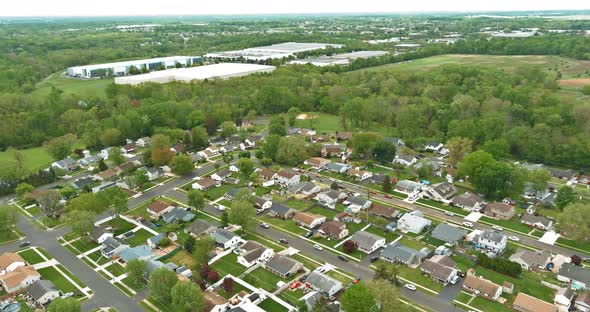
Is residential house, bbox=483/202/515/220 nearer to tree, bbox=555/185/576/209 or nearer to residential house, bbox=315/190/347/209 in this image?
tree, bbox=555/185/576/209

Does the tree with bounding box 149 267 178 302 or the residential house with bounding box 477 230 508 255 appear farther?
the residential house with bounding box 477 230 508 255

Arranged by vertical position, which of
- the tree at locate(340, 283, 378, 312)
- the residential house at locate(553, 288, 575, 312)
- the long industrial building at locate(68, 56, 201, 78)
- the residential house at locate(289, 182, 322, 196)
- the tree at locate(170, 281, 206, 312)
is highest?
the long industrial building at locate(68, 56, 201, 78)

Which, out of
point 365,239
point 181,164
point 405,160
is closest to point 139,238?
point 181,164

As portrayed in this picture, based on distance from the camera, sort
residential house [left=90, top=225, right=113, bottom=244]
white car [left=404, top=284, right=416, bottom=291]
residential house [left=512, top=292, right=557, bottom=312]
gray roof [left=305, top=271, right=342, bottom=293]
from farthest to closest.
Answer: residential house [left=90, top=225, right=113, bottom=244], white car [left=404, top=284, right=416, bottom=291], gray roof [left=305, top=271, right=342, bottom=293], residential house [left=512, top=292, right=557, bottom=312]

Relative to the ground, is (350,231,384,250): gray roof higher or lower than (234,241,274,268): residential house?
higher

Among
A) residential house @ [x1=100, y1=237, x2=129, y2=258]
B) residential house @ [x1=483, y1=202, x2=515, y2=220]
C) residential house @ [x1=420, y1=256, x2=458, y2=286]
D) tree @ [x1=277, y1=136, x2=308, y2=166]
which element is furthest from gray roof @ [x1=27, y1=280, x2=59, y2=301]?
residential house @ [x1=483, y1=202, x2=515, y2=220]

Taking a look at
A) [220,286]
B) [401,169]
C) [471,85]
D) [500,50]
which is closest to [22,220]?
[220,286]


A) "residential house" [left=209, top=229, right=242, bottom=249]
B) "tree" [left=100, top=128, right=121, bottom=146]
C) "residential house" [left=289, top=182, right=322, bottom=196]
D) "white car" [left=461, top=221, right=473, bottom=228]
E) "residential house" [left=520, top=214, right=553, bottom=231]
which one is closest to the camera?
"residential house" [left=209, top=229, right=242, bottom=249]

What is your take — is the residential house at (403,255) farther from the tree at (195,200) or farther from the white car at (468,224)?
the tree at (195,200)

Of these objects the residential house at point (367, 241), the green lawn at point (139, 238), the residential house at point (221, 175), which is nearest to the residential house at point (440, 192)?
the residential house at point (367, 241)
